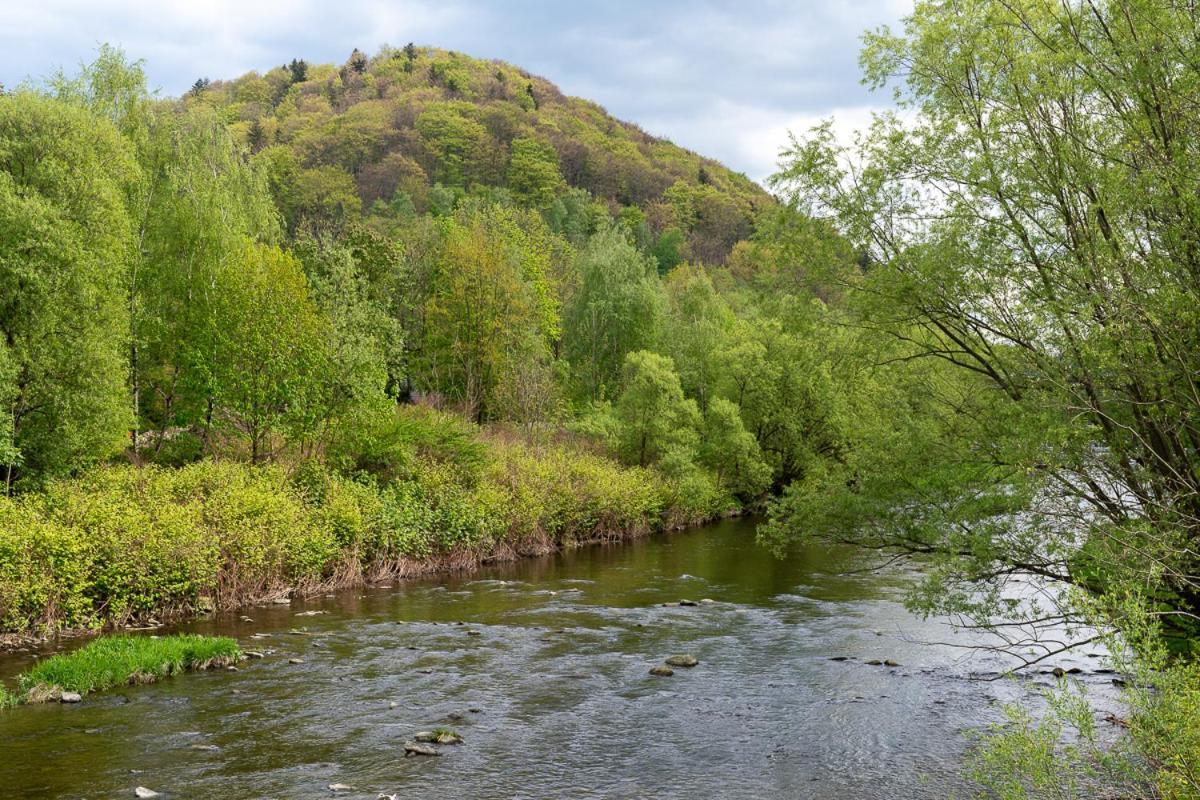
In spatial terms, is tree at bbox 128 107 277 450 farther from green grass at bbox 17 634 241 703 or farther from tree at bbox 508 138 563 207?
tree at bbox 508 138 563 207

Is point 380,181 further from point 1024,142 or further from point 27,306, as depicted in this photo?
point 1024,142

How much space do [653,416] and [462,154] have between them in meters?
102

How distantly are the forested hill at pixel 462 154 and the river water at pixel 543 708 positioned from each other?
80326 mm

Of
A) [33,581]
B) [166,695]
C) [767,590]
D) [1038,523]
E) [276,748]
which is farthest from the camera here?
[767,590]

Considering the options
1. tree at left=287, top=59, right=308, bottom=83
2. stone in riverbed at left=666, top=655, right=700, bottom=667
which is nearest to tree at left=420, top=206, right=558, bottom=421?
stone in riverbed at left=666, top=655, right=700, bottom=667

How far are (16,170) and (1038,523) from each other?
28.6 m

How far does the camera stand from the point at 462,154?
449ft

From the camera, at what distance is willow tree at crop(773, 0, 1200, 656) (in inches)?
389

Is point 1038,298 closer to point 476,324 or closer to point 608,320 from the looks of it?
point 476,324

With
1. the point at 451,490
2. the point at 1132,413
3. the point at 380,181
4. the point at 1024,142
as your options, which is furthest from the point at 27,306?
the point at 380,181

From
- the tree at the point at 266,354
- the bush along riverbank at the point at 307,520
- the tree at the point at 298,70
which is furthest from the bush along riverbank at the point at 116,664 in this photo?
the tree at the point at 298,70

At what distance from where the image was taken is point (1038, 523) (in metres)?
11.8

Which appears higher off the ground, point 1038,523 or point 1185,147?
point 1185,147

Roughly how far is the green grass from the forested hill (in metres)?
82.5
